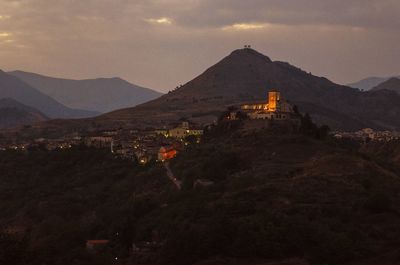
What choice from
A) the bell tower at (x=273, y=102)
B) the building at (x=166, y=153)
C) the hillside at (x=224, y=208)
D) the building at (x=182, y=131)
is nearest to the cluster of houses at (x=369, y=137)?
the bell tower at (x=273, y=102)

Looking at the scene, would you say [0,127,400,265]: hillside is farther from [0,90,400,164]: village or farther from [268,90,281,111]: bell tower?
[268,90,281,111]: bell tower

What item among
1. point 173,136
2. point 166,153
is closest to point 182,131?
point 173,136

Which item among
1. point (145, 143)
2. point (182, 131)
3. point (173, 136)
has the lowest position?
point (145, 143)

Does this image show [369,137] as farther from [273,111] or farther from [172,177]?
[172,177]

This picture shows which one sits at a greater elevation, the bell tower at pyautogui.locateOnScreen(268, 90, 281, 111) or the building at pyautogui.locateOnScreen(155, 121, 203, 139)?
the bell tower at pyautogui.locateOnScreen(268, 90, 281, 111)

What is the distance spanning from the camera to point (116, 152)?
95375 mm

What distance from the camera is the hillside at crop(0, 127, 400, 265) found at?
130 ft

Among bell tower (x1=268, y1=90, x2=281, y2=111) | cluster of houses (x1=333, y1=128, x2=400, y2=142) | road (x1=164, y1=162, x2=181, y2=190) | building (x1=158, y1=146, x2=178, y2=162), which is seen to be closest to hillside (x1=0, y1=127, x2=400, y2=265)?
road (x1=164, y1=162, x2=181, y2=190)

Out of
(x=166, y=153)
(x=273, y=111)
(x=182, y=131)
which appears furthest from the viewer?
(x=182, y=131)

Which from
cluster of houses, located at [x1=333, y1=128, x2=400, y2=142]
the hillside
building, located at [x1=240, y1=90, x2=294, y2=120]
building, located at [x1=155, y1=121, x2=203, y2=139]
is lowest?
the hillside

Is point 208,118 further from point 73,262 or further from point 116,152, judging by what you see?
point 73,262

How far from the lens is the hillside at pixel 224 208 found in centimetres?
3962

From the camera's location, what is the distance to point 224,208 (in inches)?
1839

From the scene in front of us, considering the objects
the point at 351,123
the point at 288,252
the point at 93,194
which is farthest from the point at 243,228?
the point at 351,123
